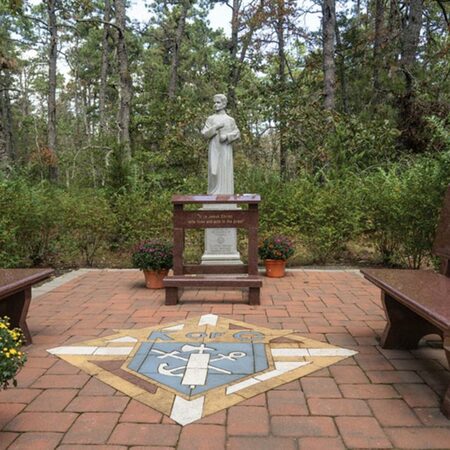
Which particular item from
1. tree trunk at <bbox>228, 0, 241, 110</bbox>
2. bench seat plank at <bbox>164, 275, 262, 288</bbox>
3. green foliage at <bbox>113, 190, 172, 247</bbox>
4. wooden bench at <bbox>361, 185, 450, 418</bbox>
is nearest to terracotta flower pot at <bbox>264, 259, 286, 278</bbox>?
bench seat plank at <bbox>164, 275, 262, 288</bbox>

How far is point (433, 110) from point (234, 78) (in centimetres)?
980

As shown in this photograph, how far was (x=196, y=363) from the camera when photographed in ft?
10.3

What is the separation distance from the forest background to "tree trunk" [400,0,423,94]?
5cm

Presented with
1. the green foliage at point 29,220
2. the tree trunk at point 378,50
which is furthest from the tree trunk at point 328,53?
the green foliage at point 29,220

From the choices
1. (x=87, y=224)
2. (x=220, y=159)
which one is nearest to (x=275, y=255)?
(x=220, y=159)

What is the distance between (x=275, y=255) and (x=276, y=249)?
10 cm

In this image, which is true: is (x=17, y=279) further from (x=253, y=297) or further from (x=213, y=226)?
(x=253, y=297)

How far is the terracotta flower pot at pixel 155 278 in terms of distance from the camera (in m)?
5.83

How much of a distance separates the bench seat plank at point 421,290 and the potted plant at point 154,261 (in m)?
2.92

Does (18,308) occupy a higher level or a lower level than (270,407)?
higher

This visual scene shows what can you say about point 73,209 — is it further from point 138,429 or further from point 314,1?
point 314,1

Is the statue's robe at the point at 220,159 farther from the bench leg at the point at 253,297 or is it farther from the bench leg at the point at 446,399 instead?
the bench leg at the point at 446,399

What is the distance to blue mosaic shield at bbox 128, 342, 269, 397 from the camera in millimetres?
2842

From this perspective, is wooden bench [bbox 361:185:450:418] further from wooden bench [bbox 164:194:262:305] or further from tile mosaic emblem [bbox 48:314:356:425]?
wooden bench [bbox 164:194:262:305]
